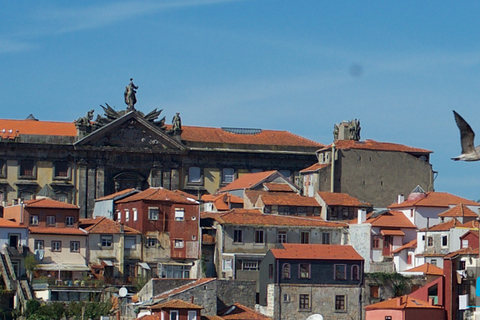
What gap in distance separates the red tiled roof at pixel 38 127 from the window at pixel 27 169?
2701mm

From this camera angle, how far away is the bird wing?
1340 centimetres

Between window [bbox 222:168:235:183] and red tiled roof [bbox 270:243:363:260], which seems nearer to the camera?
red tiled roof [bbox 270:243:363:260]

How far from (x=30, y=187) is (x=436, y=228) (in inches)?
1543

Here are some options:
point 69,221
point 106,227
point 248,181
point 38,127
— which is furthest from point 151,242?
point 38,127

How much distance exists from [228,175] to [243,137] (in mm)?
5268

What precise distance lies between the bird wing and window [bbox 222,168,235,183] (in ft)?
304

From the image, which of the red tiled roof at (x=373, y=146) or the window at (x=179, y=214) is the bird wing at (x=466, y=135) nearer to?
the window at (x=179, y=214)

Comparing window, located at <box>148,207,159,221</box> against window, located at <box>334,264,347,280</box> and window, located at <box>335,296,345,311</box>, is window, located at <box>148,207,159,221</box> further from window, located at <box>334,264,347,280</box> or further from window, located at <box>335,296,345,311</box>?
window, located at <box>335,296,345,311</box>

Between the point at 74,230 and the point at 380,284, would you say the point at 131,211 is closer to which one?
the point at 74,230

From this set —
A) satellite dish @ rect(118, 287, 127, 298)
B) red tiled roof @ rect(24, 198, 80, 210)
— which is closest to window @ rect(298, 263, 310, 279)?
satellite dish @ rect(118, 287, 127, 298)

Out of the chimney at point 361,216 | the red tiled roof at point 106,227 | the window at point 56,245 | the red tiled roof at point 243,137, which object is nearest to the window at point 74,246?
the window at point 56,245

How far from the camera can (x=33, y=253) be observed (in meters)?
76.7

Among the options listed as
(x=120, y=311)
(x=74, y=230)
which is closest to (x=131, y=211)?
(x=74, y=230)

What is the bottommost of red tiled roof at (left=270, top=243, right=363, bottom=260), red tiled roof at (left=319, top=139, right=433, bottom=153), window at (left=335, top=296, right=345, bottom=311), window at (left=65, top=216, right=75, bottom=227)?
window at (left=335, top=296, right=345, bottom=311)
